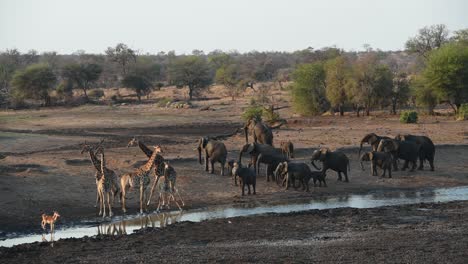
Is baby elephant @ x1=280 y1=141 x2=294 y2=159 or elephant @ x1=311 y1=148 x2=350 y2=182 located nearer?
elephant @ x1=311 y1=148 x2=350 y2=182

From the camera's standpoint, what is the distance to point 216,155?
1043 inches

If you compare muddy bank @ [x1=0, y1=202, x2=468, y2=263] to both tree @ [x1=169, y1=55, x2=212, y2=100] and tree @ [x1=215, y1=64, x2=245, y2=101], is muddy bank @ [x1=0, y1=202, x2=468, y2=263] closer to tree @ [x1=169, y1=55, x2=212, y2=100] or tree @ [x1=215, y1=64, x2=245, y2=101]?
tree @ [x1=169, y1=55, x2=212, y2=100]

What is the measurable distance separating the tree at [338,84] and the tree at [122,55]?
4710 cm

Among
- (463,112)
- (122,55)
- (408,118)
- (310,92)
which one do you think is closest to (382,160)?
(408,118)

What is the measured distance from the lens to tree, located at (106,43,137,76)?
98.8 meters

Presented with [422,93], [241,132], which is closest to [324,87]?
[422,93]

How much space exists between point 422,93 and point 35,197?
3672cm

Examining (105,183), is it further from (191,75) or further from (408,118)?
(191,75)

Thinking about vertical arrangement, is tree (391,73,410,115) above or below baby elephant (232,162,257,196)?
above

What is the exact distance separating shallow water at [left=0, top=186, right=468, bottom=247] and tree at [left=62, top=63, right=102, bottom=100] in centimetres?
5794

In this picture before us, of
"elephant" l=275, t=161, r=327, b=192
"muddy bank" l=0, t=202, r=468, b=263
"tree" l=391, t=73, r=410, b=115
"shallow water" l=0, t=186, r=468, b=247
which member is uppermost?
"tree" l=391, t=73, r=410, b=115

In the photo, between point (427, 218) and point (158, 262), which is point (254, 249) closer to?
point (158, 262)

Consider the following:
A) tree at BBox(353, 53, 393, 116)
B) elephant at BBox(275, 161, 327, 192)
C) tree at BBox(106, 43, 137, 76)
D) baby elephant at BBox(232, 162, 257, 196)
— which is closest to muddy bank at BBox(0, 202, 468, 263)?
baby elephant at BBox(232, 162, 257, 196)

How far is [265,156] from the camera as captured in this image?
26047mm
